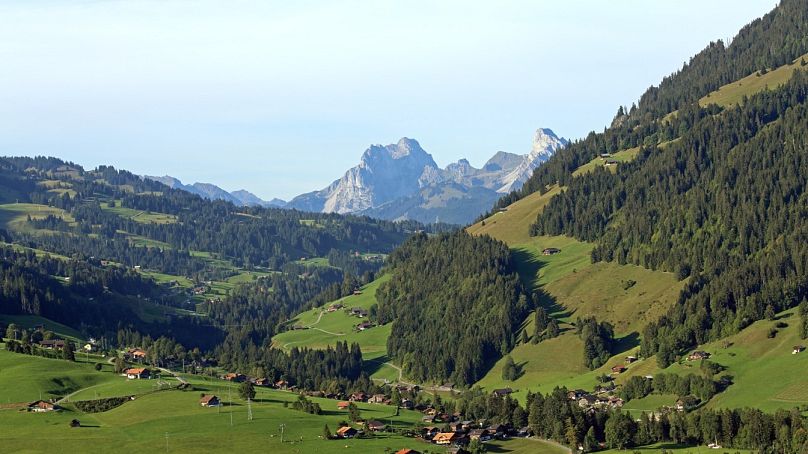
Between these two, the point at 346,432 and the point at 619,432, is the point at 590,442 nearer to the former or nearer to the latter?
the point at 619,432

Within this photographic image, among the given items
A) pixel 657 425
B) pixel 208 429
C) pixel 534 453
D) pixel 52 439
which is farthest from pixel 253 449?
pixel 657 425

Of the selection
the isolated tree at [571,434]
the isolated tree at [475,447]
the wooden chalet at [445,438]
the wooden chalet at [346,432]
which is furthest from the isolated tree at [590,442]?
the wooden chalet at [346,432]

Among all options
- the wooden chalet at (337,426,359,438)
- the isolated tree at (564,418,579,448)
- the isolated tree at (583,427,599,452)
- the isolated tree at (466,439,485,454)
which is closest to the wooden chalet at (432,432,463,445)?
the isolated tree at (466,439,485,454)

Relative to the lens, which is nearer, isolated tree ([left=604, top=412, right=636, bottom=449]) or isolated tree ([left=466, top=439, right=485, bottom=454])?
isolated tree ([left=604, top=412, right=636, bottom=449])

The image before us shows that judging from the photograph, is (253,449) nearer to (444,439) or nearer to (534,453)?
(444,439)

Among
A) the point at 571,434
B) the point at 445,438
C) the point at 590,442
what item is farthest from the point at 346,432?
the point at 590,442

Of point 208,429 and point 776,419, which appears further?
point 208,429

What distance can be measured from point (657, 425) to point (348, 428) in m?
52.7

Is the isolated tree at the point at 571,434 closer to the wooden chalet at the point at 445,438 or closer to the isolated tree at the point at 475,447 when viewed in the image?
the isolated tree at the point at 475,447

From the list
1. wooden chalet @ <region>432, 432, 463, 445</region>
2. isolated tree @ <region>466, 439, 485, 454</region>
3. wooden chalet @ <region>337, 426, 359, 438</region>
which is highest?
wooden chalet @ <region>337, 426, 359, 438</region>

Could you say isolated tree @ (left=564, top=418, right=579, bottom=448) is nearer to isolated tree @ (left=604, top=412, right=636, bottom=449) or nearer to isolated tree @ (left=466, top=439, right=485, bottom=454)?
isolated tree @ (left=604, top=412, right=636, bottom=449)

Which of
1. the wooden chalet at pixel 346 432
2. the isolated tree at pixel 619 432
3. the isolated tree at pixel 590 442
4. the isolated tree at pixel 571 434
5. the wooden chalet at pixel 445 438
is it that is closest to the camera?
the isolated tree at pixel 619 432

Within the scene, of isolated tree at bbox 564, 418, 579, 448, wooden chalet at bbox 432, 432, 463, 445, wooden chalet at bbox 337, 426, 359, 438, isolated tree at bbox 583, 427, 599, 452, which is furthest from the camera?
wooden chalet at bbox 337, 426, 359, 438

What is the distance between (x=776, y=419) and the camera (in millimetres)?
177750
